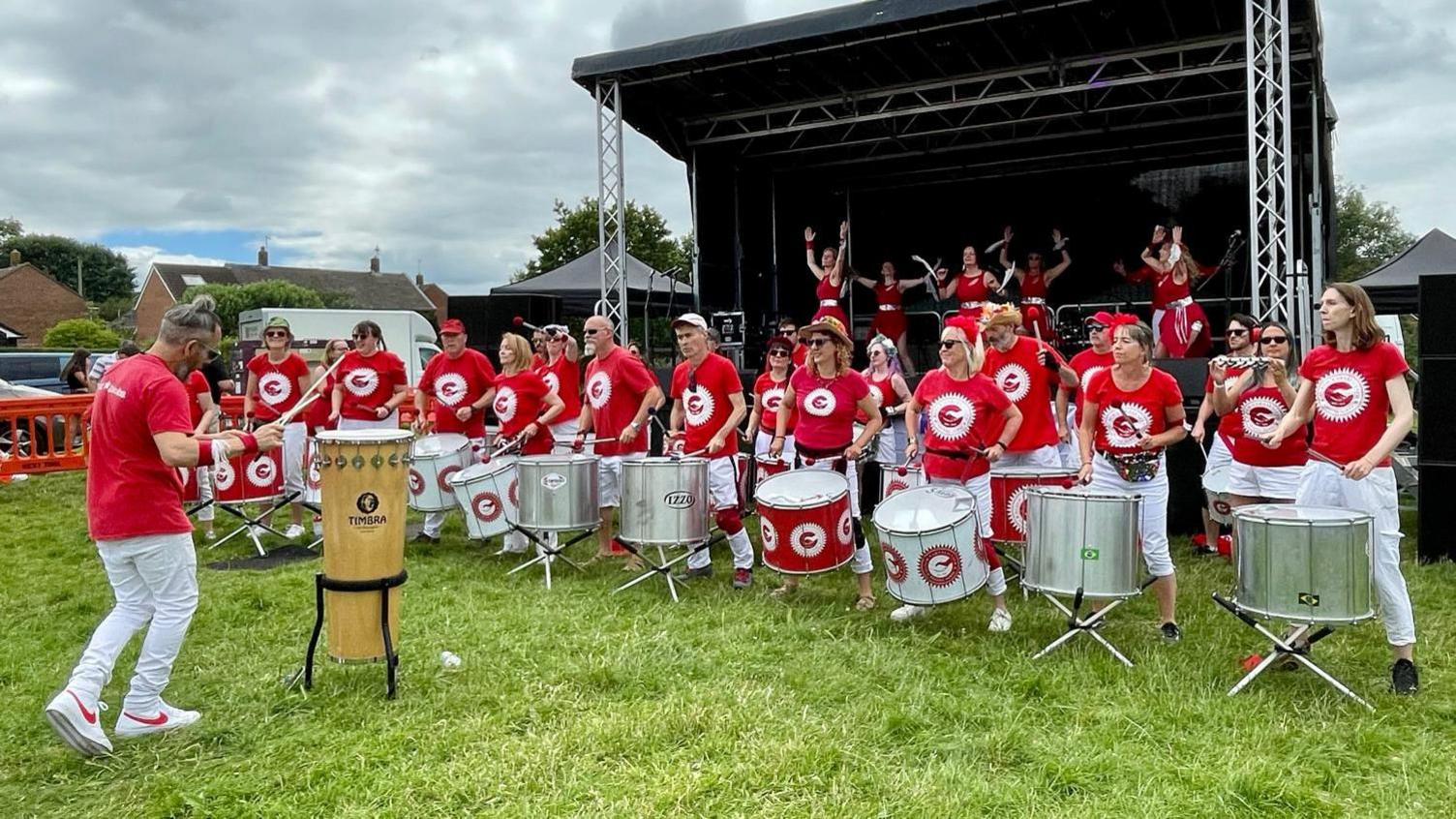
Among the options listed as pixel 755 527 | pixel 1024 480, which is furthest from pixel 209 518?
pixel 1024 480

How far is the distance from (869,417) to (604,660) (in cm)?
216

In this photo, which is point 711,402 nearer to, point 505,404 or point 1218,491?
point 505,404

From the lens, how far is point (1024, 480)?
18.4 feet

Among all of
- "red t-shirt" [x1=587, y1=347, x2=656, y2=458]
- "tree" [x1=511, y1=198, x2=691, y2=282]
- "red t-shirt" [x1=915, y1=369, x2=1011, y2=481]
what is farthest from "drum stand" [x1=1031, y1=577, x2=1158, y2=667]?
"tree" [x1=511, y1=198, x2=691, y2=282]

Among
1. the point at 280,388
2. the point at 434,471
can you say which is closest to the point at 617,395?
the point at 434,471

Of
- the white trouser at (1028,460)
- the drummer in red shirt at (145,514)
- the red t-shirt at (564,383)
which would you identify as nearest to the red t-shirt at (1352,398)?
the white trouser at (1028,460)

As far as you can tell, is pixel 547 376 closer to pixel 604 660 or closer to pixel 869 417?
pixel 869 417

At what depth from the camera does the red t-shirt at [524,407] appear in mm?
7160

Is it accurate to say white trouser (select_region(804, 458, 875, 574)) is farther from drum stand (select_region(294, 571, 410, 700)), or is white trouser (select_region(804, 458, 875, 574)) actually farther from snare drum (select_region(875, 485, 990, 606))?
drum stand (select_region(294, 571, 410, 700))

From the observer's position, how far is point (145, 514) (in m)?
3.63

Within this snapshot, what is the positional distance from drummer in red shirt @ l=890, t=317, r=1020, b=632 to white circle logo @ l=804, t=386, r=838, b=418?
2.03 ft

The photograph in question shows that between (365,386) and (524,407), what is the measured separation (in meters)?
1.39

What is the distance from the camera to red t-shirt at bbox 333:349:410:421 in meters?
7.51

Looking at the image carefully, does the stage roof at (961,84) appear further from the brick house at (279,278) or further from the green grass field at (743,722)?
the brick house at (279,278)
